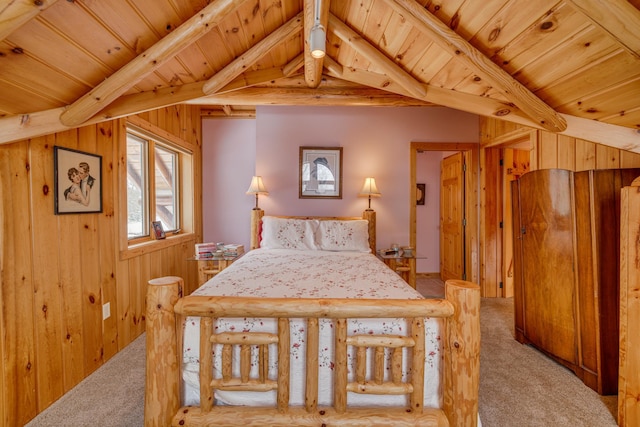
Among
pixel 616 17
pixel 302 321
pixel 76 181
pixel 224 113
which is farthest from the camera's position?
pixel 224 113

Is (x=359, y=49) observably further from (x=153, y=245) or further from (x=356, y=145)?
(x=153, y=245)

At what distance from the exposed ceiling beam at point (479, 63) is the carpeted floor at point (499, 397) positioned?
1684 millimetres

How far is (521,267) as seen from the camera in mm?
2332

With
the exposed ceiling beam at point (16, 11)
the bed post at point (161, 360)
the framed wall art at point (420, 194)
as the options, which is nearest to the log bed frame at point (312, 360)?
the bed post at point (161, 360)

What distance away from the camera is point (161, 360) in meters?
1.17

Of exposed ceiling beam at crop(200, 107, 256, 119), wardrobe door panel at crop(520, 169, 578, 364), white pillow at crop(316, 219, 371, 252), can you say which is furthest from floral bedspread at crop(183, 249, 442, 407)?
exposed ceiling beam at crop(200, 107, 256, 119)

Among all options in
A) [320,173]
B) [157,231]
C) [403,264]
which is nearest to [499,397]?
[403,264]

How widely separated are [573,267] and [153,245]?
11.2 ft

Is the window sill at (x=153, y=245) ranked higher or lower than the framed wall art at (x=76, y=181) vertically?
lower

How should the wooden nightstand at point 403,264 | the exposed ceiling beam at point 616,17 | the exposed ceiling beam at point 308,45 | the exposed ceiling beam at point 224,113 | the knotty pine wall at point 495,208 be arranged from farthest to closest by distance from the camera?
the exposed ceiling beam at point 224,113 < the knotty pine wall at point 495,208 < the wooden nightstand at point 403,264 < the exposed ceiling beam at point 308,45 < the exposed ceiling beam at point 616,17

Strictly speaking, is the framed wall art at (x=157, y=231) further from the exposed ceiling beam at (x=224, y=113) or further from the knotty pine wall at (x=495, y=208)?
the knotty pine wall at (x=495, y=208)

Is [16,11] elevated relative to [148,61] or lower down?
lower down

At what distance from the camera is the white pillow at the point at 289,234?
115 inches

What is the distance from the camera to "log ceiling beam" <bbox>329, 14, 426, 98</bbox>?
207 cm
